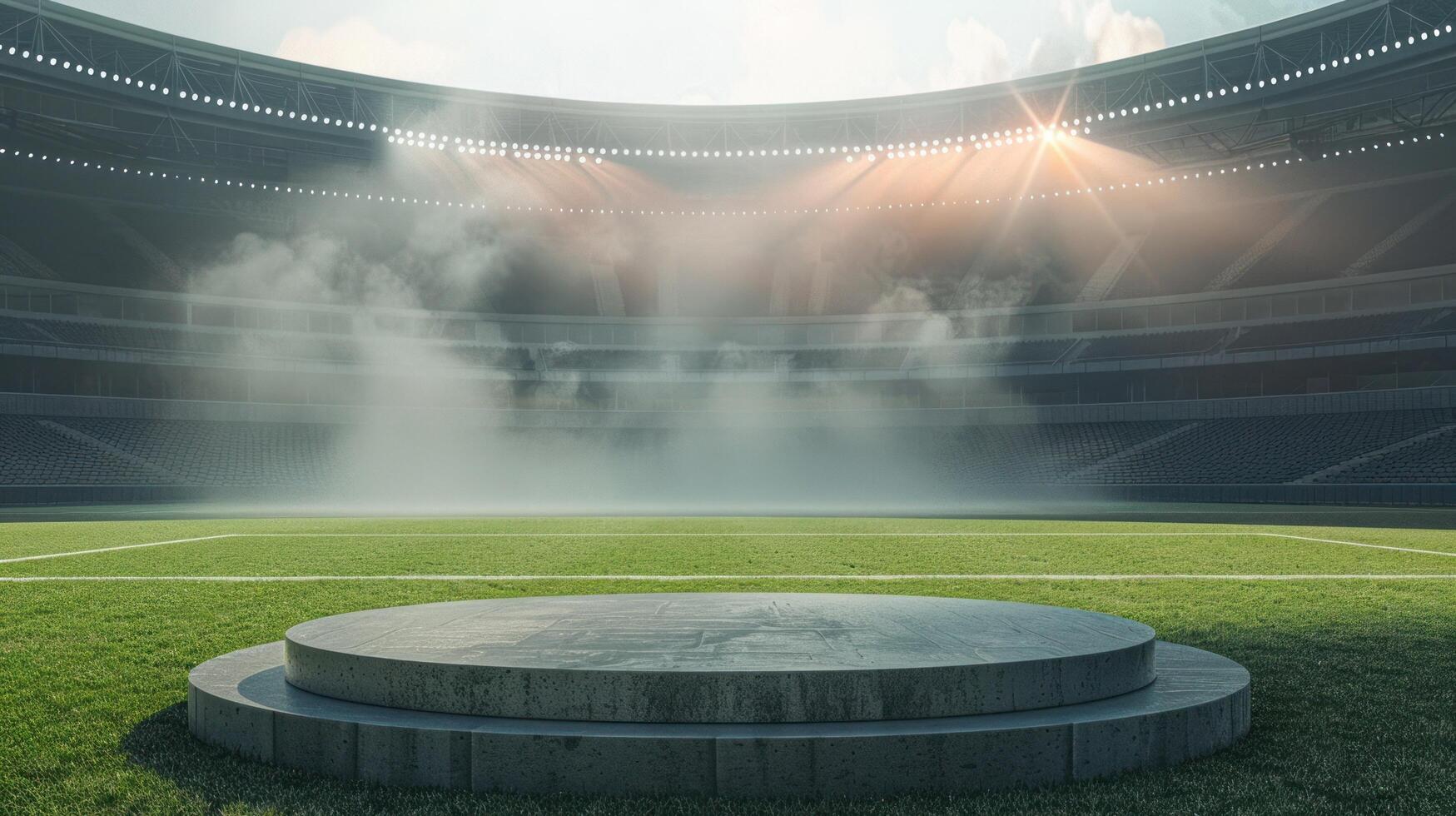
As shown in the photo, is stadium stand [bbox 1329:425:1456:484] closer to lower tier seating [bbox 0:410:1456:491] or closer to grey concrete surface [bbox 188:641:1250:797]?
lower tier seating [bbox 0:410:1456:491]

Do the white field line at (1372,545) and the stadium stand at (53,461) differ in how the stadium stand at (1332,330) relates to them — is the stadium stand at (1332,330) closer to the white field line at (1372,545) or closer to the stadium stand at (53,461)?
the white field line at (1372,545)

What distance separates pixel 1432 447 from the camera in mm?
31656

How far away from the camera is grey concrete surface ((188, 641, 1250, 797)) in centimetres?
377

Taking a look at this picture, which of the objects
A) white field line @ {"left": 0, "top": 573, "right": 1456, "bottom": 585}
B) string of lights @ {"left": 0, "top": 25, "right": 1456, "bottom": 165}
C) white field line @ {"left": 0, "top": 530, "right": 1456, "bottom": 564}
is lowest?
white field line @ {"left": 0, "top": 530, "right": 1456, "bottom": 564}

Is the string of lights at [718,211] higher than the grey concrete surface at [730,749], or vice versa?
the string of lights at [718,211]

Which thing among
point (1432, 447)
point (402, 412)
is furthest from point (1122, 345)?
point (402, 412)

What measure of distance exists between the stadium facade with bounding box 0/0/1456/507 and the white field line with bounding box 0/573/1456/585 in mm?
21940

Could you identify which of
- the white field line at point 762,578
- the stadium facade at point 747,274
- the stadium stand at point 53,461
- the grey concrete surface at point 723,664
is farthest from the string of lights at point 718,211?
the grey concrete surface at point 723,664

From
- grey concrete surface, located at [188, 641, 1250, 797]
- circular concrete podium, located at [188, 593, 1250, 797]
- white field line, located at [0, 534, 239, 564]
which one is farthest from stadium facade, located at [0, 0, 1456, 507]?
grey concrete surface, located at [188, 641, 1250, 797]

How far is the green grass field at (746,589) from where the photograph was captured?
388 cm

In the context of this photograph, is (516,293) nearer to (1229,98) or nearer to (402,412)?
(402,412)

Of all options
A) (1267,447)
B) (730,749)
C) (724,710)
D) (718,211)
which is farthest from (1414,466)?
(730,749)

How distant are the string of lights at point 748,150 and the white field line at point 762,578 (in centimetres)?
2718

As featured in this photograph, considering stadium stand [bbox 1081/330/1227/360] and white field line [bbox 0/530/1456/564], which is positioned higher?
stadium stand [bbox 1081/330/1227/360]
